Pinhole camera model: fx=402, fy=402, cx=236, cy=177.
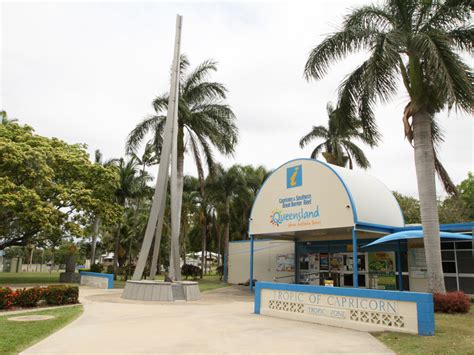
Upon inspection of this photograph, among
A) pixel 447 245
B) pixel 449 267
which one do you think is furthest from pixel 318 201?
pixel 449 267

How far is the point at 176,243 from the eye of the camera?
19.0m

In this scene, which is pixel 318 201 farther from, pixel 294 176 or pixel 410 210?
pixel 410 210

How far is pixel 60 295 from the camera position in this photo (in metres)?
14.5

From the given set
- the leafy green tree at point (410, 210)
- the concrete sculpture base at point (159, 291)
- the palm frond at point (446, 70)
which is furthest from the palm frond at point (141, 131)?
the leafy green tree at point (410, 210)

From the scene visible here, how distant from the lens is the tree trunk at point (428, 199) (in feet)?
46.0

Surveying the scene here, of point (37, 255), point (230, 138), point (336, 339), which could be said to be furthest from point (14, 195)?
point (37, 255)

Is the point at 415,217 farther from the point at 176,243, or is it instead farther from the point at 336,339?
the point at 336,339

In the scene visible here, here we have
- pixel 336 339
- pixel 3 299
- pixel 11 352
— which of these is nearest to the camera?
pixel 11 352

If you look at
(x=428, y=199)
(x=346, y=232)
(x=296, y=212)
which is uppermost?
(x=296, y=212)

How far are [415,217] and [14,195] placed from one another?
3896cm

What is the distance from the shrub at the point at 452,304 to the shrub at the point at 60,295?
1276 centimetres

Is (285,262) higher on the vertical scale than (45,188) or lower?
lower

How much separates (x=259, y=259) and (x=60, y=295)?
16.3m

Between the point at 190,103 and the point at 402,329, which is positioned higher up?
the point at 190,103
